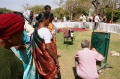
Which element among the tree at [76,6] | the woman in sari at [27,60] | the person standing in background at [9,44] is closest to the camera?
the person standing in background at [9,44]

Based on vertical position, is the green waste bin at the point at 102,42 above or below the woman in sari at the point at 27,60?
below

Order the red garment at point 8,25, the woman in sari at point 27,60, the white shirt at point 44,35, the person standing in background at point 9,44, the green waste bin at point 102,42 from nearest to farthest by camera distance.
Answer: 1. the person standing in background at point 9,44
2. the red garment at point 8,25
3. the white shirt at point 44,35
4. the woman in sari at point 27,60
5. the green waste bin at point 102,42

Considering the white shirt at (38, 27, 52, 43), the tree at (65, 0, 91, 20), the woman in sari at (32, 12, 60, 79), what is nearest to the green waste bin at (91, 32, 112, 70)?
the woman in sari at (32, 12, 60, 79)

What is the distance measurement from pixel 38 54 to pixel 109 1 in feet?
138

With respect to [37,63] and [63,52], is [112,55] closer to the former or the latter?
[63,52]

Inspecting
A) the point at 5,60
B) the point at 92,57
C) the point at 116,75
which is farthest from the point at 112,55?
the point at 5,60

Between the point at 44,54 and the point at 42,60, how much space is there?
14 cm

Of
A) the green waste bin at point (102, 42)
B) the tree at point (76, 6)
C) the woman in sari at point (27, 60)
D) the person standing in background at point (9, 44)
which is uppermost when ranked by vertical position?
the person standing in background at point (9, 44)

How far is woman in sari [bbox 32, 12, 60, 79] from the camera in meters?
4.28

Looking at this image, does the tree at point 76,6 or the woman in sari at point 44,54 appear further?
the tree at point 76,6

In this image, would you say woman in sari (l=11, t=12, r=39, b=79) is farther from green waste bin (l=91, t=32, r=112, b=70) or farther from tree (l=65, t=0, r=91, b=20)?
tree (l=65, t=0, r=91, b=20)

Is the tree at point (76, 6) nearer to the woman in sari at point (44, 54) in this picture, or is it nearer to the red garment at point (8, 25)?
the woman in sari at point (44, 54)

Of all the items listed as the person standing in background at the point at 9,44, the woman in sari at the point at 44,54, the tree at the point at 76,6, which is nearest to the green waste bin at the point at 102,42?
the woman in sari at the point at 44,54

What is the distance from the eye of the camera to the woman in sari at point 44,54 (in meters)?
4.28
